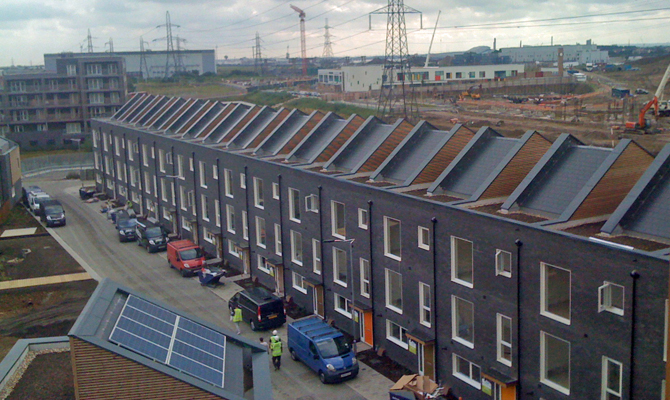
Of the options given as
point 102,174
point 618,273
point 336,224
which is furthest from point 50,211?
point 618,273

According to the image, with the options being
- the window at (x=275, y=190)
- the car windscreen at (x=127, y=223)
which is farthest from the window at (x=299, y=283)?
the car windscreen at (x=127, y=223)

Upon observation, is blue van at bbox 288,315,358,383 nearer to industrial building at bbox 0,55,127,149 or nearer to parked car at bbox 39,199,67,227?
parked car at bbox 39,199,67,227

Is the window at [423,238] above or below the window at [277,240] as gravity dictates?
above

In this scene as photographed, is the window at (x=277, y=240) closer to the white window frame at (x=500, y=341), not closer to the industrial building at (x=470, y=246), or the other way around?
the industrial building at (x=470, y=246)

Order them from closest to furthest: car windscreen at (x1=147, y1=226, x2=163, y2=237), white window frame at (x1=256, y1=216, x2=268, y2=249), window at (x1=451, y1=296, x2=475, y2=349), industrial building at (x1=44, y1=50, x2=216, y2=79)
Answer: window at (x1=451, y1=296, x2=475, y2=349), white window frame at (x1=256, y1=216, x2=268, y2=249), car windscreen at (x1=147, y1=226, x2=163, y2=237), industrial building at (x1=44, y1=50, x2=216, y2=79)

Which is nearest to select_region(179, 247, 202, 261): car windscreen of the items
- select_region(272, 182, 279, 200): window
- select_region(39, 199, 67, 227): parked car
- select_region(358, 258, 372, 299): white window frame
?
select_region(272, 182, 279, 200): window

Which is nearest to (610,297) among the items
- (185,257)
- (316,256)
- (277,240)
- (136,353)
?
(136,353)
